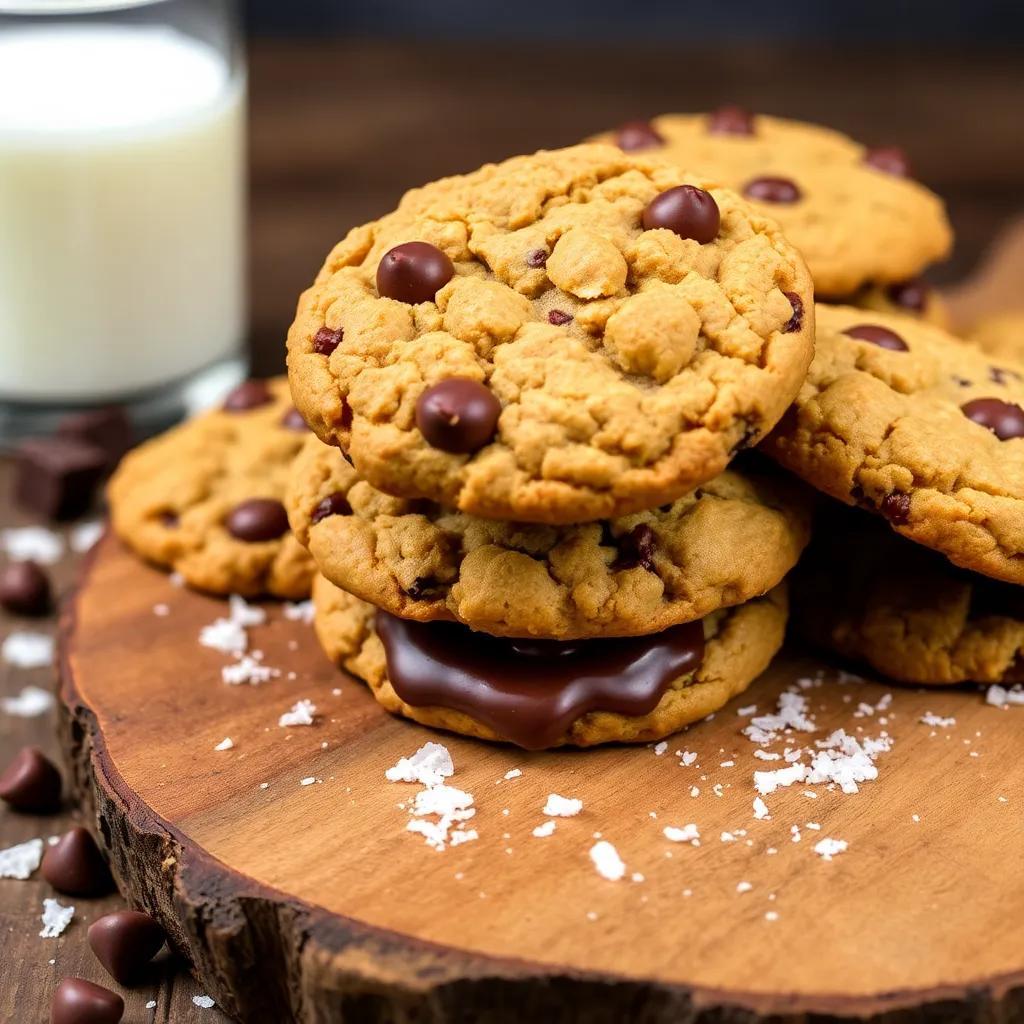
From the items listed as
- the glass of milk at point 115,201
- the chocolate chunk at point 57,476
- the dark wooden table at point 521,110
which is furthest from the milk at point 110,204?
the dark wooden table at point 521,110

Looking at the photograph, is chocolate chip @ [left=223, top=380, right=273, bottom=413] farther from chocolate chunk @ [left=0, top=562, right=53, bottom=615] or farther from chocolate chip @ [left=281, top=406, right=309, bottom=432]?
chocolate chunk @ [left=0, top=562, right=53, bottom=615]

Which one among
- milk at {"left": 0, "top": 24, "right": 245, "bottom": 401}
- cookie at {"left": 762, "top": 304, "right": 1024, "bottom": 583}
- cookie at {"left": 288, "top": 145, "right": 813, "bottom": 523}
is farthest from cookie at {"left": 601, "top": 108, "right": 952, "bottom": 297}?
milk at {"left": 0, "top": 24, "right": 245, "bottom": 401}

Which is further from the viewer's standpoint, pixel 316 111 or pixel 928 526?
pixel 316 111

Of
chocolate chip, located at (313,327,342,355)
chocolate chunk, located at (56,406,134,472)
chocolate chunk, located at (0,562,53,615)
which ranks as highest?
chocolate chip, located at (313,327,342,355)

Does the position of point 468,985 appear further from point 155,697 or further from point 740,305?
point 740,305

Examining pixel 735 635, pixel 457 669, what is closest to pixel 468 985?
pixel 457 669

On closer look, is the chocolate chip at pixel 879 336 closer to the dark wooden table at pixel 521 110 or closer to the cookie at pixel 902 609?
the cookie at pixel 902 609
